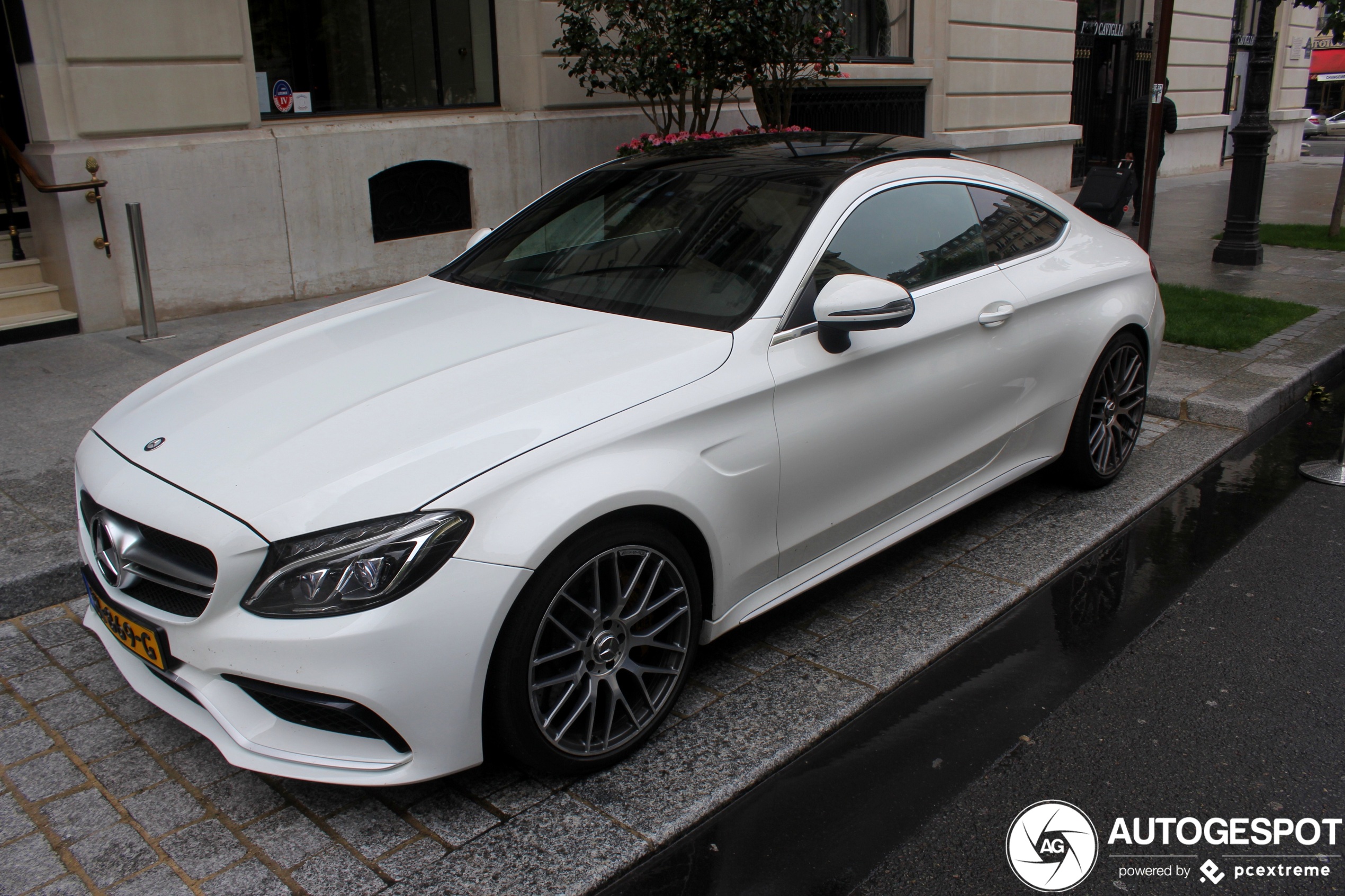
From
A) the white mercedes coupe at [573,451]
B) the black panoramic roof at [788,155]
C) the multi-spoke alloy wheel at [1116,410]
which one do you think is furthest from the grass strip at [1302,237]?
the white mercedes coupe at [573,451]

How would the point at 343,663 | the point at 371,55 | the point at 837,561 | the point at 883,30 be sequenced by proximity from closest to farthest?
1. the point at 343,663
2. the point at 837,561
3. the point at 371,55
4. the point at 883,30

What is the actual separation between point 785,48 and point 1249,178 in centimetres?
510

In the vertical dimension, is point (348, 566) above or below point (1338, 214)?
above

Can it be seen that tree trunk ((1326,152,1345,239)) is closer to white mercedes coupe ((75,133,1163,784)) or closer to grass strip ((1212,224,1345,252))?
grass strip ((1212,224,1345,252))

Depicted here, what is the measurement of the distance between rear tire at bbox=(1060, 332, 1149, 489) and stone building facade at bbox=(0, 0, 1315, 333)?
21.2 ft

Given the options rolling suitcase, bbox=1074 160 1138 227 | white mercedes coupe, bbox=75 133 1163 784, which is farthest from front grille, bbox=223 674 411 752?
rolling suitcase, bbox=1074 160 1138 227

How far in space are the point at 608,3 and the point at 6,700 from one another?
7939 mm

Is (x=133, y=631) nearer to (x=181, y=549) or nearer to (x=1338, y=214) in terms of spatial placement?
(x=181, y=549)

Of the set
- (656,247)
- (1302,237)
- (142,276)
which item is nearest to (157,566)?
(656,247)

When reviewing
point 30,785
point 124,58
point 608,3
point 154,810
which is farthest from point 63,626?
point 608,3

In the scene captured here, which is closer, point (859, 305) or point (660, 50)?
point (859, 305)

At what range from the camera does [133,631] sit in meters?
2.90

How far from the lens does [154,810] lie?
9.56 feet

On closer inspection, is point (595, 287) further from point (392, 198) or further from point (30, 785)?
point (392, 198)
